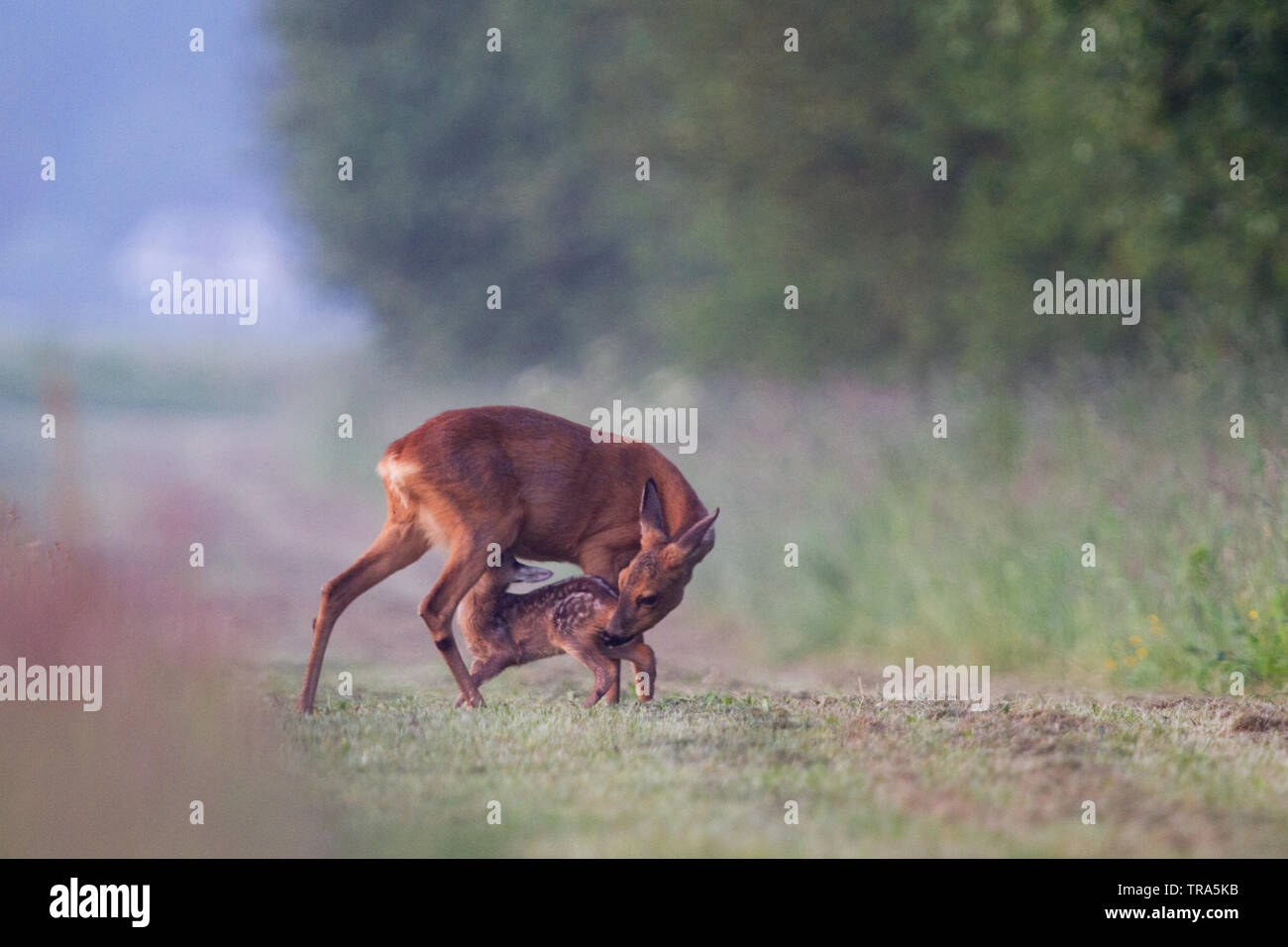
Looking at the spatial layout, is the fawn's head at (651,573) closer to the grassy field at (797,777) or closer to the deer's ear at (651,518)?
the deer's ear at (651,518)

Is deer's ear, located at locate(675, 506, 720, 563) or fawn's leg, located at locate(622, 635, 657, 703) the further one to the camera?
fawn's leg, located at locate(622, 635, 657, 703)

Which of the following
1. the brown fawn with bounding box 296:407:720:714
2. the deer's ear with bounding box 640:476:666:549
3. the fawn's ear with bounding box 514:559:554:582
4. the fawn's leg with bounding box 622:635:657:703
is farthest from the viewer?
the fawn's ear with bounding box 514:559:554:582

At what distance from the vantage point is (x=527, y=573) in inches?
351

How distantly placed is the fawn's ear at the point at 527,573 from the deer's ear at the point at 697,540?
0.99m

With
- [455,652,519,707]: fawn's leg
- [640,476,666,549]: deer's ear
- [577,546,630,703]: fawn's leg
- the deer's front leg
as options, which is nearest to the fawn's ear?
[577,546,630,703]: fawn's leg

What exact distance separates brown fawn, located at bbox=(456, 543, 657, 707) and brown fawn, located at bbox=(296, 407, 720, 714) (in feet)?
0.52

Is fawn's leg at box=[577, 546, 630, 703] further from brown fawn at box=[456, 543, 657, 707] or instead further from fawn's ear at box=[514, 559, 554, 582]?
fawn's ear at box=[514, 559, 554, 582]

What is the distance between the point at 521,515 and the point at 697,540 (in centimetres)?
97

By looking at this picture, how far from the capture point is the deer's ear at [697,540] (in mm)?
8141

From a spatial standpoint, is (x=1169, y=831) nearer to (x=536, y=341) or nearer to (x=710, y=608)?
(x=710, y=608)

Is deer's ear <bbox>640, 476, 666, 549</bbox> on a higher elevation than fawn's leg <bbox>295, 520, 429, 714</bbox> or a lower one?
higher

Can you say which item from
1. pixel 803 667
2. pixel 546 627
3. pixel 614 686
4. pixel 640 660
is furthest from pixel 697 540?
pixel 803 667

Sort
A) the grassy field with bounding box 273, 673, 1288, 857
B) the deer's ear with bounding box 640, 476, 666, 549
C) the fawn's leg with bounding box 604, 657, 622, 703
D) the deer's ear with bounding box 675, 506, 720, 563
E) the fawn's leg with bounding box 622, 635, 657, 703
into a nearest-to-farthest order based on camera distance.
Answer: the grassy field with bounding box 273, 673, 1288, 857 → the deer's ear with bounding box 675, 506, 720, 563 → the deer's ear with bounding box 640, 476, 666, 549 → the fawn's leg with bounding box 604, 657, 622, 703 → the fawn's leg with bounding box 622, 635, 657, 703

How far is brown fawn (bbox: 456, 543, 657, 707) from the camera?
8664mm
